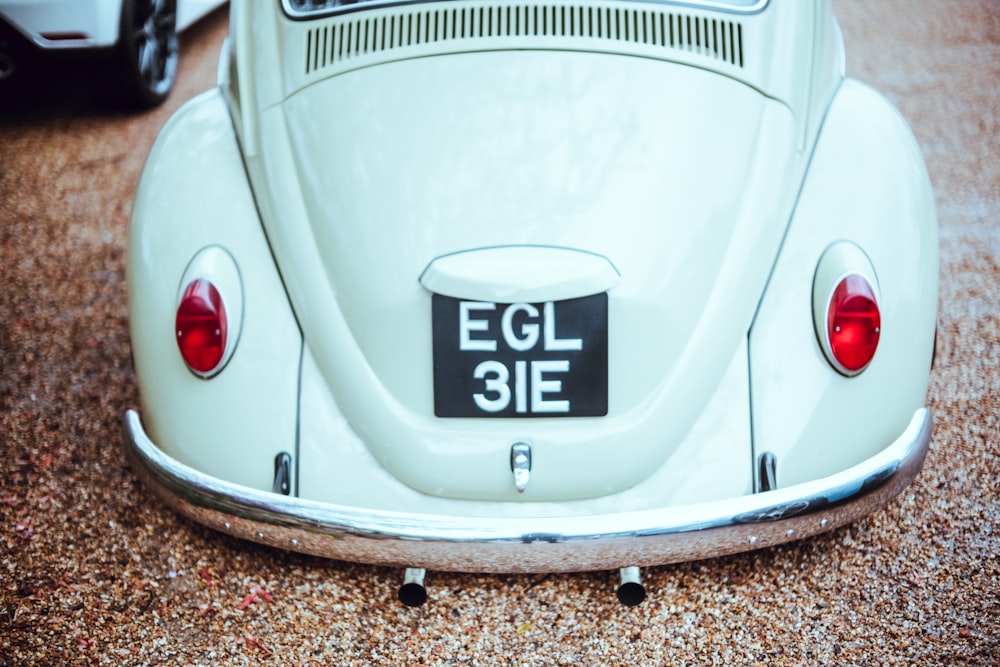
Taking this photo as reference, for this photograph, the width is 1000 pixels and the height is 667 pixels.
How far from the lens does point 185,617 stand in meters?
2.63

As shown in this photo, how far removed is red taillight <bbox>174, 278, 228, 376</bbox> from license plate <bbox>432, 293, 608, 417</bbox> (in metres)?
0.59

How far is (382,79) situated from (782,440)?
4.91 feet

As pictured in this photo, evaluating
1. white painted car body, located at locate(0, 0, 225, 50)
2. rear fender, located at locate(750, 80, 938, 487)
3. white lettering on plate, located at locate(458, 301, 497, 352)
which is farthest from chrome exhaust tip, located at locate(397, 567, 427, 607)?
white painted car body, located at locate(0, 0, 225, 50)

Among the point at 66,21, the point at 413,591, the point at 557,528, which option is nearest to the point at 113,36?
the point at 66,21

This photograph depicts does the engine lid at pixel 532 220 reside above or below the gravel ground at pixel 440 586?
above

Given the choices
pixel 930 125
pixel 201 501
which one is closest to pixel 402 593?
pixel 201 501

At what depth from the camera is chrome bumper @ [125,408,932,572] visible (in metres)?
2.19

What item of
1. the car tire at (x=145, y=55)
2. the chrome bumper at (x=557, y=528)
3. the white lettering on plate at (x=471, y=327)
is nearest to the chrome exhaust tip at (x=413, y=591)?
the chrome bumper at (x=557, y=528)

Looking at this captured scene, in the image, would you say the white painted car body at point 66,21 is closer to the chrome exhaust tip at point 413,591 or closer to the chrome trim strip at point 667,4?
the chrome trim strip at point 667,4

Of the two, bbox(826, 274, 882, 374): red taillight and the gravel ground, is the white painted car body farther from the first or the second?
bbox(826, 274, 882, 374): red taillight

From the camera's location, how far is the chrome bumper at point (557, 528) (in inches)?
86.2

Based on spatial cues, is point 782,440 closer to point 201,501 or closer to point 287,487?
point 287,487

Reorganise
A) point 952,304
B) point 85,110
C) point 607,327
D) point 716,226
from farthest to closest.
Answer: point 85,110, point 952,304, point 716,226, point 607,327

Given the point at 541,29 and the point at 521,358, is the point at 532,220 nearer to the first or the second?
the point at 521,358
